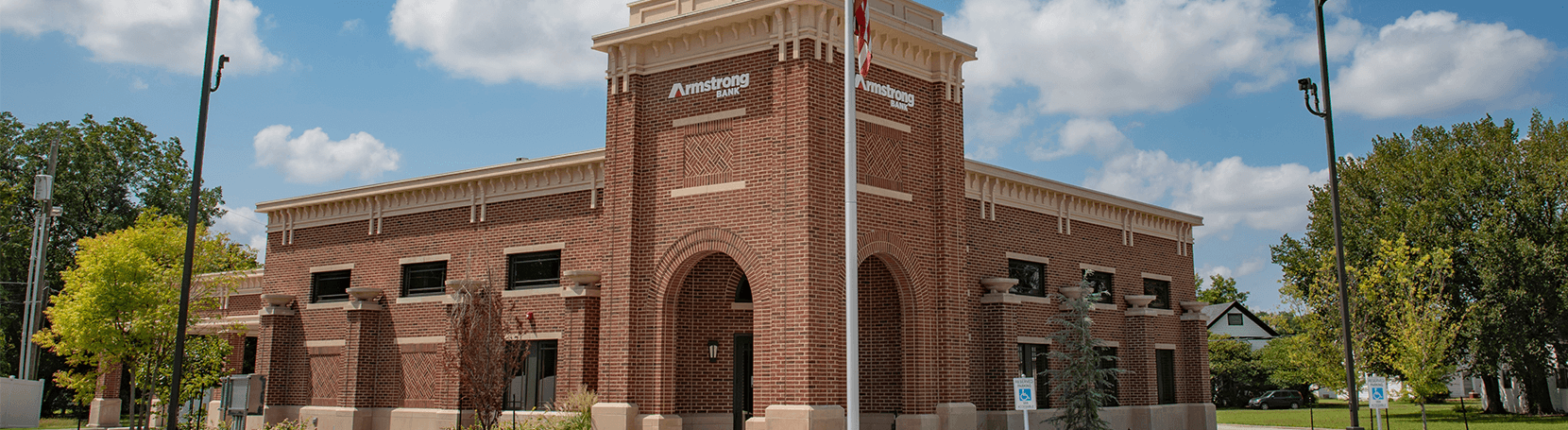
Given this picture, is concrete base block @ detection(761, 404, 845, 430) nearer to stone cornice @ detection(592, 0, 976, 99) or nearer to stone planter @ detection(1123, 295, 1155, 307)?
stone cornice @ detection(592, 0, 976, 99)

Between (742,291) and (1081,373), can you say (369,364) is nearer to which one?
(742,291)

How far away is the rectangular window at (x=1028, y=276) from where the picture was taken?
90.7 ft

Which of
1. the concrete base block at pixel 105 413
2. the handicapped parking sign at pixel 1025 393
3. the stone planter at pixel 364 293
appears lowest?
the concrete base block at pixel 105 413

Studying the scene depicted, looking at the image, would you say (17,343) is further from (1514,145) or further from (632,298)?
(1514,145)

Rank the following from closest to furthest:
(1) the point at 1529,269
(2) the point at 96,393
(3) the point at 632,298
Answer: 1. (3) the point at 632,298
2. (2) the point at 96,393
3. (1) the point at 1529,269

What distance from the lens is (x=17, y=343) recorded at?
48719 millimetres

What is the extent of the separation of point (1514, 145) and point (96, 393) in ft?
183

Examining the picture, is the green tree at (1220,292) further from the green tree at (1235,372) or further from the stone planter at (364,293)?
the stone planter at (364,293)

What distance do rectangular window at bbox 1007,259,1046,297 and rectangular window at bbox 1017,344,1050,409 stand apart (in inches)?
60.0

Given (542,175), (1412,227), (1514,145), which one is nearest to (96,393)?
(542,175)

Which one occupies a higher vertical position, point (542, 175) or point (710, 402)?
point (542, 175)

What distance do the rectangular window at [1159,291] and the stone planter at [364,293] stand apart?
22.0m

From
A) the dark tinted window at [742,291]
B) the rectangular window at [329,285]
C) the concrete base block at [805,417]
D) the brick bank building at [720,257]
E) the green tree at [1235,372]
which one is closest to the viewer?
the concrete base block at [805,417]

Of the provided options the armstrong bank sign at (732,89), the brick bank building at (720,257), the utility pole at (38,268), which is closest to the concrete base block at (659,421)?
the brick bank building at (720,257)
